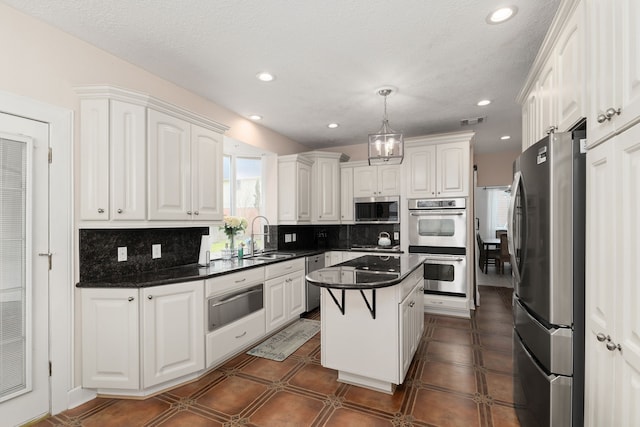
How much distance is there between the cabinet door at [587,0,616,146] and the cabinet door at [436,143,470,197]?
3.00 metres

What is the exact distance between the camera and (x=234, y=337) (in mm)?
2941

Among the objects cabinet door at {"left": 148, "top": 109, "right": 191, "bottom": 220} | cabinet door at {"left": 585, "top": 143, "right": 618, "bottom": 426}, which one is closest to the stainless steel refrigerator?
cabinet door at {"left": 585, "top": 143, "right": 618, "bottom": 426}

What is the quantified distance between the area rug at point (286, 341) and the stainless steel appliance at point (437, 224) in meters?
1.93

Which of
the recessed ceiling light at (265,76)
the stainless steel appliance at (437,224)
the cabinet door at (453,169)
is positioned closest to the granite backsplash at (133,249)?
the recessed ceiling light at (265,76)

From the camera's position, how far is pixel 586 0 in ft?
4.50

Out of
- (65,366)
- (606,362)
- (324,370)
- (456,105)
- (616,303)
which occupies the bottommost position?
(324,370)

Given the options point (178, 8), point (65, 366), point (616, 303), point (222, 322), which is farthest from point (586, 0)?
point (65, 366)

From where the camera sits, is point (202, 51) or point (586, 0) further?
point (202, 51)

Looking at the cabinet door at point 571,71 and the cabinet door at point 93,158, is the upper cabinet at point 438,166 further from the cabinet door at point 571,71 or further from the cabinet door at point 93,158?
the cabinet door at point 93,158

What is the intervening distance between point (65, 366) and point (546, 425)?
307cm

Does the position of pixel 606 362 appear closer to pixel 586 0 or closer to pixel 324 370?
pixel 586 0

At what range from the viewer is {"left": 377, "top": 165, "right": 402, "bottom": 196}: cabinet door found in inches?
191

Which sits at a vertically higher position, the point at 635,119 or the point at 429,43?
the point at 429,43

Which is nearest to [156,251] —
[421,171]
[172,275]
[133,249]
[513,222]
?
[133,249]
